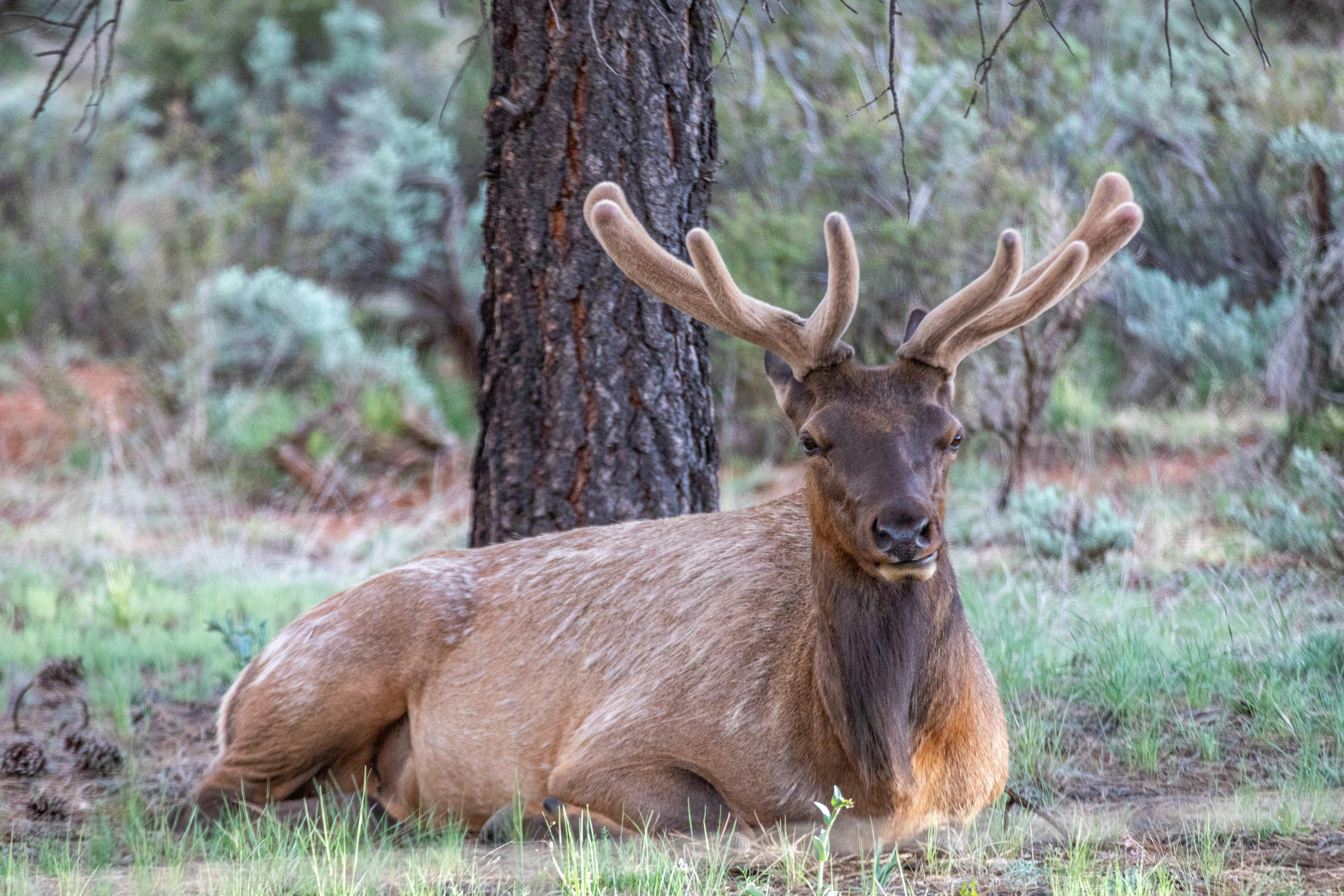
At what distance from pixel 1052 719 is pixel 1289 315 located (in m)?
4.87

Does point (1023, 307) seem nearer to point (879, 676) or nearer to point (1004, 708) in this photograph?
point (879, 676)

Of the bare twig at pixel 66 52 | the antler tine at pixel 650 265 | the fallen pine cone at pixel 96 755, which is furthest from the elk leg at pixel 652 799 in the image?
the bare twig at pixel 66 52

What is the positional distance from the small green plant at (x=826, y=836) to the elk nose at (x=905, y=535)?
616 millimetres

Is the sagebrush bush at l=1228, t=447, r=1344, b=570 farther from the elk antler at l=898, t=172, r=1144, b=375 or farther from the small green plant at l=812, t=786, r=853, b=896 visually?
the small green plant at l=812, t=786, r=853, b=896

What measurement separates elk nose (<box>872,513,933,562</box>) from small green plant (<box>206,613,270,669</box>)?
10.2 ft

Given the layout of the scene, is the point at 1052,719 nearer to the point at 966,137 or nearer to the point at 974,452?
the point at 974,452

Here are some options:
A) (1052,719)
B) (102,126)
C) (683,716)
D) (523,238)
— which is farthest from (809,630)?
(102,126)

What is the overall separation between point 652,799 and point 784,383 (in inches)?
51.6

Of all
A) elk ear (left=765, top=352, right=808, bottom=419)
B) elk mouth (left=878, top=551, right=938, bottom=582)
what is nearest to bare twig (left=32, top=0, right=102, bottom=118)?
elk ear (left=765, top=352, right=808, bottom=419)

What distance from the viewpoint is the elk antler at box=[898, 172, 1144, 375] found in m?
3.75

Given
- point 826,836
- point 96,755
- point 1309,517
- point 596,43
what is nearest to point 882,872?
point 826,836

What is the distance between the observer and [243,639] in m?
5.89

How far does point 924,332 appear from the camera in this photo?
385 centimetres

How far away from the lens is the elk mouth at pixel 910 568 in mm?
3463
